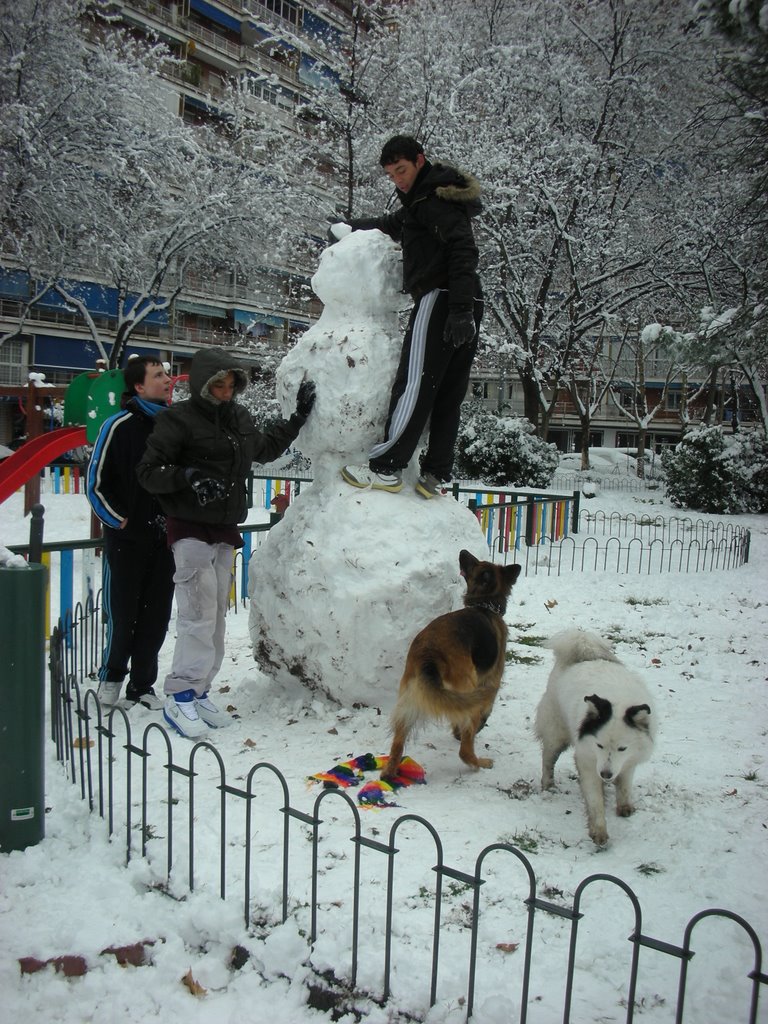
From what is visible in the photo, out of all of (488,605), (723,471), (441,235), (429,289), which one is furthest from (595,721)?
(723,471)

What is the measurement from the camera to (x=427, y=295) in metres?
4.47

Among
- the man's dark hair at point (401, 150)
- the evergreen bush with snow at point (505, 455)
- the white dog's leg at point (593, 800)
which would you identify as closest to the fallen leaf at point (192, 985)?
the white dog's leg at point (593, 800)

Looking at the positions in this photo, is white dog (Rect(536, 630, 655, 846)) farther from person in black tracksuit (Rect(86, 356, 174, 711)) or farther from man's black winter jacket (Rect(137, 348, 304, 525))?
person in black tracksuit (Rect(86, 356, 174, 711))

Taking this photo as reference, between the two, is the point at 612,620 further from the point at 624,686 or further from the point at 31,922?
the point at 31,922

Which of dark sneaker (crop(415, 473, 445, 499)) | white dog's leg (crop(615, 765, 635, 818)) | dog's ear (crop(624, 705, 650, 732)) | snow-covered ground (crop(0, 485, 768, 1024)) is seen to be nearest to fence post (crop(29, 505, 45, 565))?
snow-covered ground (crop(0, 485, 768, 1024))

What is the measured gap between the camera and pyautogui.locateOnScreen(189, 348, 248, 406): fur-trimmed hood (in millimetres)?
4227

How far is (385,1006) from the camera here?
90.2 inches

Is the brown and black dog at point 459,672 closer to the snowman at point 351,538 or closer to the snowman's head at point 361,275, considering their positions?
the snowman at point 351,538

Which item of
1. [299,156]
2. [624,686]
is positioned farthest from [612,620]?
[299,156]

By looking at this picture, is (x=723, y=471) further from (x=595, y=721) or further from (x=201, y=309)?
(x=201, y=309)

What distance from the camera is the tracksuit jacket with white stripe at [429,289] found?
431 cm

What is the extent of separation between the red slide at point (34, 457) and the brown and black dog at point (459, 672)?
5476 mm

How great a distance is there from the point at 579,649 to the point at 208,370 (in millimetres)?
2500

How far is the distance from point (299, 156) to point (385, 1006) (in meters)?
18.7
